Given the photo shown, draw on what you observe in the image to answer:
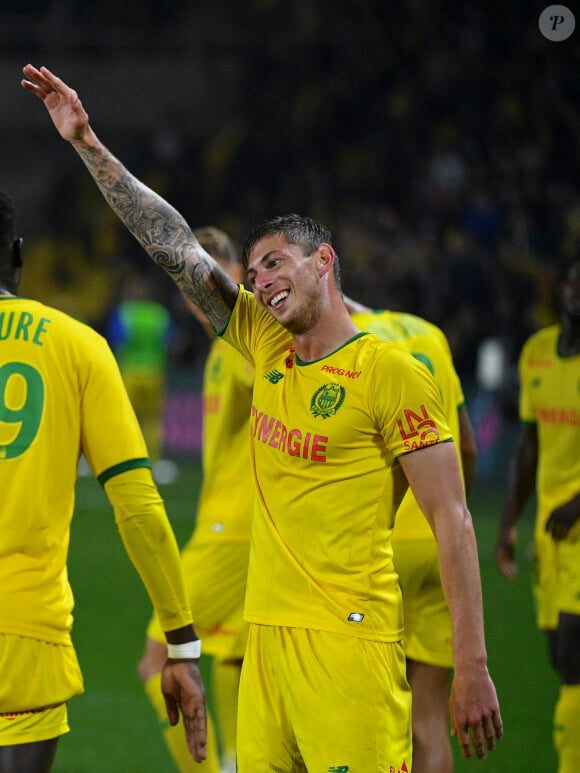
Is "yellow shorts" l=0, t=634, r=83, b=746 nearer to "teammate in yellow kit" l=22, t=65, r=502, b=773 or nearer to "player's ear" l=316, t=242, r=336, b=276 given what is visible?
"teammate in yellow kit" l=22, t=65, r=502, b=773

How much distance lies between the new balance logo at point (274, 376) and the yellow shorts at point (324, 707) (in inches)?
26.3

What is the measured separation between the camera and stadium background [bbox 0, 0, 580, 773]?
8953 mm

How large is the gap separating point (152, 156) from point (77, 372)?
21.2 metres

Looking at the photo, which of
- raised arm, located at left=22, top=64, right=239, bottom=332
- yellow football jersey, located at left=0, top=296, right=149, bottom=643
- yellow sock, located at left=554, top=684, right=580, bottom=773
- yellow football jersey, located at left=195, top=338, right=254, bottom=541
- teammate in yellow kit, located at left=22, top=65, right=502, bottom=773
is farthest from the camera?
yellow football jersey, located at left=195, top=338, right=254, bottom=541

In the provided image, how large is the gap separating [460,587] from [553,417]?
271cm

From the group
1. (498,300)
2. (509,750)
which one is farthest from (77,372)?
(498,300)

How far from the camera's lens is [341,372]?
3.40 m

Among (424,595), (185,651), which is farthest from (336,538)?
(424,595)

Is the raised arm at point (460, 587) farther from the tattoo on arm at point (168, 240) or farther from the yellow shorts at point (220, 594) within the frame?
the yellow shorts at point (220, 594)

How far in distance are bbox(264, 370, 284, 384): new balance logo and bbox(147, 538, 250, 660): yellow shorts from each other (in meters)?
2.10

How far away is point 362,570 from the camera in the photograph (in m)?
3.34

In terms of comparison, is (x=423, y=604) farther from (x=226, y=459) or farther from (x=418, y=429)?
(x=418, y=429)

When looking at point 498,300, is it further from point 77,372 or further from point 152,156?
point 77,372

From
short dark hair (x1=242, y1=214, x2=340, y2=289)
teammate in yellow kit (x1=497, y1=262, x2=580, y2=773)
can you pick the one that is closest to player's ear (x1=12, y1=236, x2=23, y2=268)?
short dark hair (x1=242, y1=214, x2=340, y2=289)
